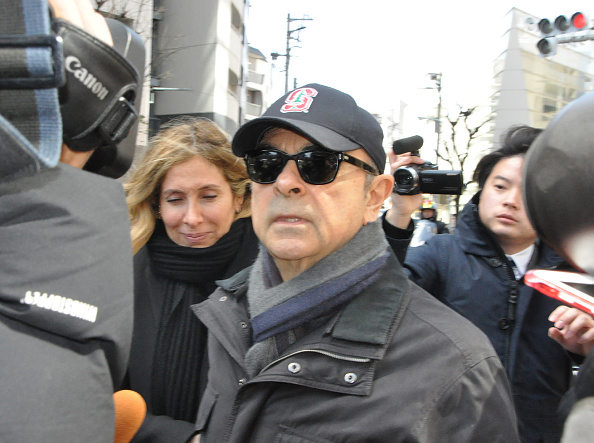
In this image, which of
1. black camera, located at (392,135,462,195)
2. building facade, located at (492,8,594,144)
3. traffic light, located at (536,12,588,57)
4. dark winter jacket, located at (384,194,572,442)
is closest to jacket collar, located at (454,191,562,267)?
dark winter jacket, located at (384,194,572,442)

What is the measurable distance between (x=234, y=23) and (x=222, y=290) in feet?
87.7

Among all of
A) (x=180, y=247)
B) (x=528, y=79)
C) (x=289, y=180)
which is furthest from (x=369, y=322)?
(x=528, y=79)

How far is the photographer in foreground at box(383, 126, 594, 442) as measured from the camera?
7.07ft

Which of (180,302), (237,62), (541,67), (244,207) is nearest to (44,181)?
(180,302)

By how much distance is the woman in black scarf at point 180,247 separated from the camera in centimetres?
204

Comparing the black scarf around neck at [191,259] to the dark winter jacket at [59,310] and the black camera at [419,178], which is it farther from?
the dark winter jacket at [59,310]

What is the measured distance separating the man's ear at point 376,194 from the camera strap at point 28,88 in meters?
1.18

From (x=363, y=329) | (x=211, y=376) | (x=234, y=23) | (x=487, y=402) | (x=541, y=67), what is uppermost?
(x=234, y=23)

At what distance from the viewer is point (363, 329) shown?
1.36 metres

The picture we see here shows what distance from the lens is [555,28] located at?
27.6 feet

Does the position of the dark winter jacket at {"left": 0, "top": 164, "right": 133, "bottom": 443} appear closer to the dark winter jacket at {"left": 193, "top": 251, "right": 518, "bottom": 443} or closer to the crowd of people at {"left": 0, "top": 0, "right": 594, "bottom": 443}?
the crowd of people at {"left": 0, "top": 0, "right": 594, "bottom": 443}

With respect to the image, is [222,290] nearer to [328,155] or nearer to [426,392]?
[328,155]

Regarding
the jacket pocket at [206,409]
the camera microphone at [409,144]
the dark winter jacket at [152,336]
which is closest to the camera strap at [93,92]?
the jacket pocket at [206,409]

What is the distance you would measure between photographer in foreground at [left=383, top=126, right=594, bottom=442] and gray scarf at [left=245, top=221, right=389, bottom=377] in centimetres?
79
